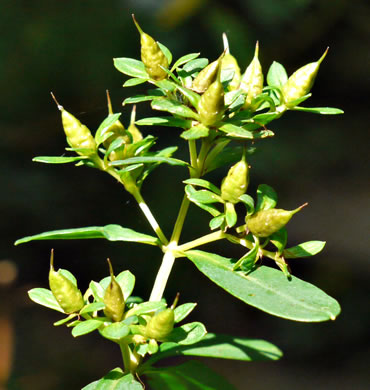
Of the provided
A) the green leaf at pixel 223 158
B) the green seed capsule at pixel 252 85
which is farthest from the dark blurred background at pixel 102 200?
the green seed capsule at pixel 252 85

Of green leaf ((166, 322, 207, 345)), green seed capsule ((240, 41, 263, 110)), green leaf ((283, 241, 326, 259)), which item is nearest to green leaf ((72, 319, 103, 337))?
green leaf ((166, 322, 207, 345))

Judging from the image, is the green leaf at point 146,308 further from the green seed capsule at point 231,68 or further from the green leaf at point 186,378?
the green seed capsule at point 231,68

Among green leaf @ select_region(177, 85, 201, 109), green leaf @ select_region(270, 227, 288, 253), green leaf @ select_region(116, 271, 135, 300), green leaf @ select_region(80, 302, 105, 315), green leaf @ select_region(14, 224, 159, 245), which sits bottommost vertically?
green leaf @ select_region(116, 271, 135, 300)

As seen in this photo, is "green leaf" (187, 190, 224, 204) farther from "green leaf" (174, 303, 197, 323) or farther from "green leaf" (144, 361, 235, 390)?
"green leaf" (144, 361, 235, 390)

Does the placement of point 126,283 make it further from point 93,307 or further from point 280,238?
point 280,238

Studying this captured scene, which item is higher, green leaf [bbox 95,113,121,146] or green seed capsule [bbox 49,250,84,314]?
green leaf [bbox 95,113,121,146]

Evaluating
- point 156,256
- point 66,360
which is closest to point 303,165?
point 156,256
